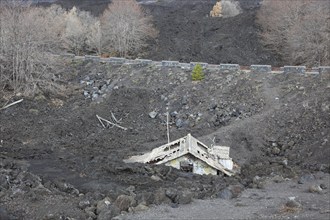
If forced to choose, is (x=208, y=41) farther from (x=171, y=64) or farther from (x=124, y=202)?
(x=124, y=202)

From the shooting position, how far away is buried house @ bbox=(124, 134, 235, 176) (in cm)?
2314

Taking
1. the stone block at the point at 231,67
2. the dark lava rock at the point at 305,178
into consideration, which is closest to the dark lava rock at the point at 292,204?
the dark lava rock at the point at 305,178

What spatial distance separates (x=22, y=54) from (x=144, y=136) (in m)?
10.3

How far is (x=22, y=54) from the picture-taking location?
33562 millimetres

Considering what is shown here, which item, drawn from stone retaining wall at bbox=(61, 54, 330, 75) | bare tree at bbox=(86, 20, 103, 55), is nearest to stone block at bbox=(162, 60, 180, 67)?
stone retaining wall at bbox=(61, 54, 330, 75)

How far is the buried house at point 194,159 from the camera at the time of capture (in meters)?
23.1

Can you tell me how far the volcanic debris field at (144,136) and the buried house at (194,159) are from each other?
2.19 ft

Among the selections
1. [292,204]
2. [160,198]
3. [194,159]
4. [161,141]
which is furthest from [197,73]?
[292,204]

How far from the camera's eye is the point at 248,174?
74.8 ft

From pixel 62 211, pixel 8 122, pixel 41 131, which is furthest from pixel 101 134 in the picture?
pixel 62 211

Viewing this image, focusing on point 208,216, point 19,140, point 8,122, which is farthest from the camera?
point 8,122

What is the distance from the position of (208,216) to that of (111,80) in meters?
19.3

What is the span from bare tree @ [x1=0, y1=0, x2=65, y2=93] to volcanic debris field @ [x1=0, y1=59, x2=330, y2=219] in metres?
1.36

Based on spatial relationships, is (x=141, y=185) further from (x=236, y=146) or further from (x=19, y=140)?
(x=19, y=140)
